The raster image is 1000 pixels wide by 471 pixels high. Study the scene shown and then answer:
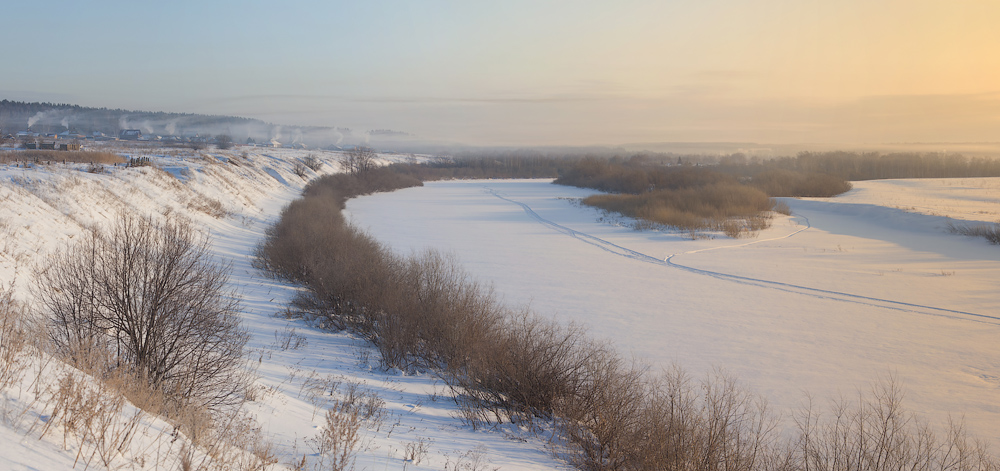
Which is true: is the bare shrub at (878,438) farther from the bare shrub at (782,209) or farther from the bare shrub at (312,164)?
the bare shrub at (312,164)

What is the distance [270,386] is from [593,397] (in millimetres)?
4318

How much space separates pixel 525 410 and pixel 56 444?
532 centimetres

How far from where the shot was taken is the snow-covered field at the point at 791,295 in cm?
935

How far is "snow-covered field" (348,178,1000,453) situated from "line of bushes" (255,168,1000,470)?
939mm

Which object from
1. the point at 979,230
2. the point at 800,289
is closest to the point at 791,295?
the point at 800,289

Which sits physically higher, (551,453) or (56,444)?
(56,444)

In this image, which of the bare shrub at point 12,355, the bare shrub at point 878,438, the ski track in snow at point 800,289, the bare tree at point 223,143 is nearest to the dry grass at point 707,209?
the ski track in snow at point 800,289

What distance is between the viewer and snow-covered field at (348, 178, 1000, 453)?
9.35 metres

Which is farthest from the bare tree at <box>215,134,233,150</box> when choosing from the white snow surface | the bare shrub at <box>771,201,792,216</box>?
the bare shrub at <box>771,201,792,216</box>

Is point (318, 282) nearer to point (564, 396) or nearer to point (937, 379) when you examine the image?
point (564, 396)

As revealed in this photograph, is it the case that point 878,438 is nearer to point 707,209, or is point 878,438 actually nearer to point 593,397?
point 593,397

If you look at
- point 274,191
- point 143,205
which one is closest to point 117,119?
point 274,191

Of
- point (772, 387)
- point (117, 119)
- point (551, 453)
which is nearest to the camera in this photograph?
point (551, 453)

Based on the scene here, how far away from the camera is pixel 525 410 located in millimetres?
7562
